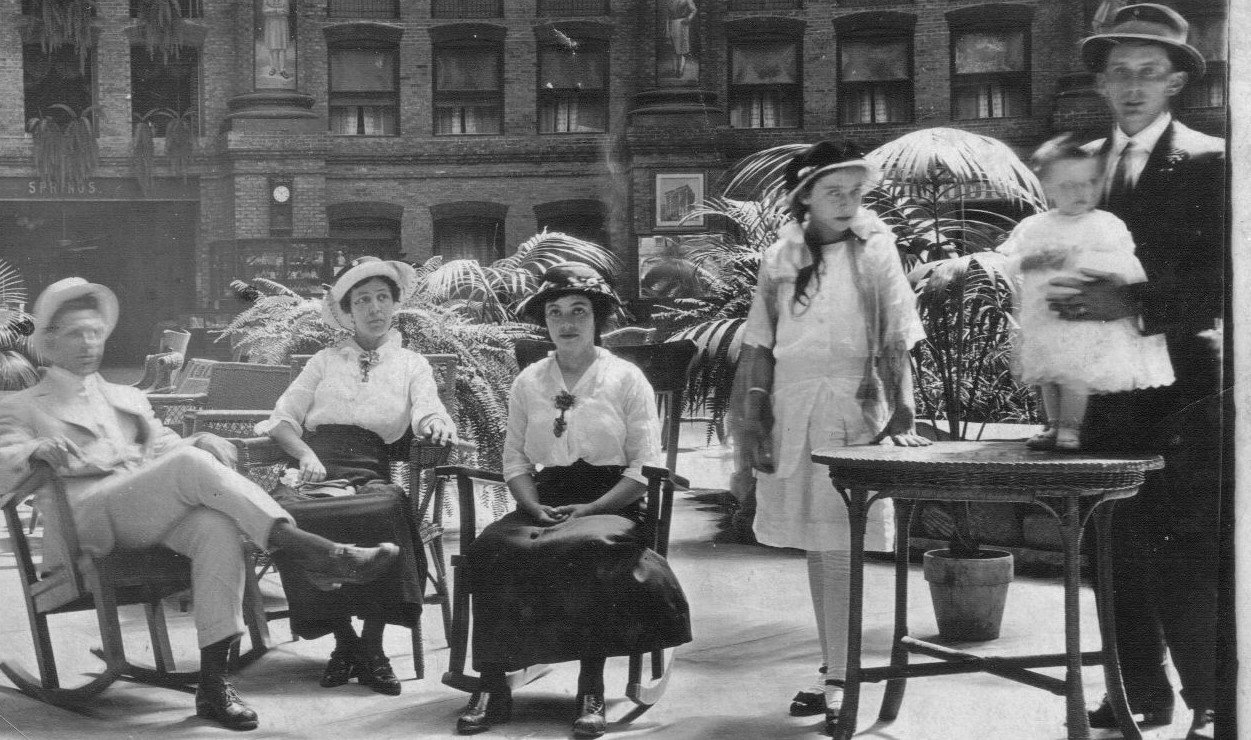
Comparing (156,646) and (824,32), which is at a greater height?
(824,32)

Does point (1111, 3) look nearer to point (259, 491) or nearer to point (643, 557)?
point (643, 557)

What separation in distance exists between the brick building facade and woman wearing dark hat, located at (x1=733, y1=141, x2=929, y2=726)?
26.2 inches

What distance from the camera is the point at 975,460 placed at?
280 centimetres

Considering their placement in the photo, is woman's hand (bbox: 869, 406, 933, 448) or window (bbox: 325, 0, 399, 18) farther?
window (bbox: 325, 0, 399, 18)

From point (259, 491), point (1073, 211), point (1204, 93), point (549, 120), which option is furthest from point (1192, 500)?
point (549, 120)

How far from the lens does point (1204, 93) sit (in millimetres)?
3268

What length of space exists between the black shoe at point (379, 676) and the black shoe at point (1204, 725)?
7.10 feet

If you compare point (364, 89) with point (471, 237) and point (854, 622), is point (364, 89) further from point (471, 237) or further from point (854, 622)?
point (854, 622)

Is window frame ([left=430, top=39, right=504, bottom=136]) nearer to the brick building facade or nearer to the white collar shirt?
the brick building facade

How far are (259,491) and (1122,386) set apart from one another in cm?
231

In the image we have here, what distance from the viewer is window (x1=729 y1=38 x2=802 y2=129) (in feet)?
18.3

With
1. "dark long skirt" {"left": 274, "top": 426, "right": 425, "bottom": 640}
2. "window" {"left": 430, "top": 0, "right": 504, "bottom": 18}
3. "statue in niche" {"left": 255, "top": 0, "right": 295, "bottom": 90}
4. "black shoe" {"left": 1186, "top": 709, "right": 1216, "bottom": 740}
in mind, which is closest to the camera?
"black shoe" {"left": 1186, "top": 709, "right": 1216, "bottom": 740}

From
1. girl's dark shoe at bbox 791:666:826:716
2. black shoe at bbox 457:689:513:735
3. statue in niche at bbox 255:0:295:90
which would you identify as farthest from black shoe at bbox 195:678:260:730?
statue in niche at bbox 255:0:295:90

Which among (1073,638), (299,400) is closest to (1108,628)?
(1073,638)
